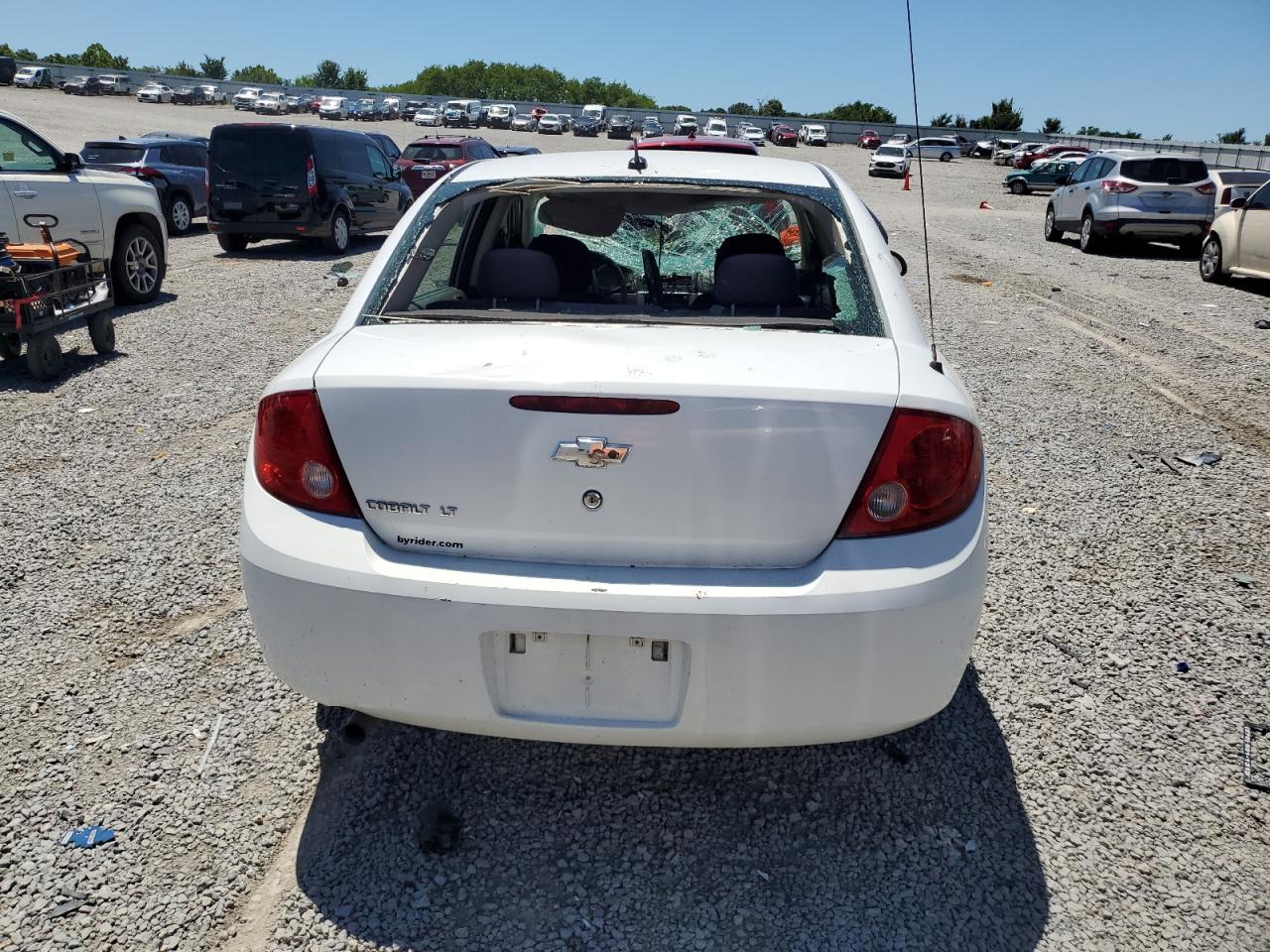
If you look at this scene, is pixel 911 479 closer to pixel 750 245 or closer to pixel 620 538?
pixel 620 538

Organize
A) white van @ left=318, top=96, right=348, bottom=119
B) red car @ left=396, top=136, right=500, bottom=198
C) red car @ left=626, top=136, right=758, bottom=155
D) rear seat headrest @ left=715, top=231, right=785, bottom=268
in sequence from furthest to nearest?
white van @ left=318, top=96, right=348, bottom=119 → red car @ left=396, top=136, right=500, bottom=198 → red car @ left=626, top=136, right=758, bottom=155 → rear seat headrest @ left=715, top=231, right=785, bottom=268

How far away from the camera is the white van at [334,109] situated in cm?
6681

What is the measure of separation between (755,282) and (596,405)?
3.68ft

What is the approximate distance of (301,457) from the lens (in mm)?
2357

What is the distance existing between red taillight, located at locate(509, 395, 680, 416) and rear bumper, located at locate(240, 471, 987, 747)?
14.1 inches

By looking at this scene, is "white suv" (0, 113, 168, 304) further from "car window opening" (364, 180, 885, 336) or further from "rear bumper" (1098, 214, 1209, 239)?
"rear bumper" (1098, 214, 1209, 239)

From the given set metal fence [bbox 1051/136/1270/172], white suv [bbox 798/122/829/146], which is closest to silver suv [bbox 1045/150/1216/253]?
metal fence [bbox 1051/136/1270/172]

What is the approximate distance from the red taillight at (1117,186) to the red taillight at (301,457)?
57.7ft

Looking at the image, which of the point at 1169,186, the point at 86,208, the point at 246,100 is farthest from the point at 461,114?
the point at 86,208

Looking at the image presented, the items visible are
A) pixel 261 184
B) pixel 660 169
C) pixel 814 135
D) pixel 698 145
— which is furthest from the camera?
pixel 814 135

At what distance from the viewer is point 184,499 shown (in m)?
4.99

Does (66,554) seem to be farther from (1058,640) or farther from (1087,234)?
(1087,234)

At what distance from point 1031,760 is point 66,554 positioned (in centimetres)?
393

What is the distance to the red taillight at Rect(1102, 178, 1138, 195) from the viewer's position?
1672 cm
